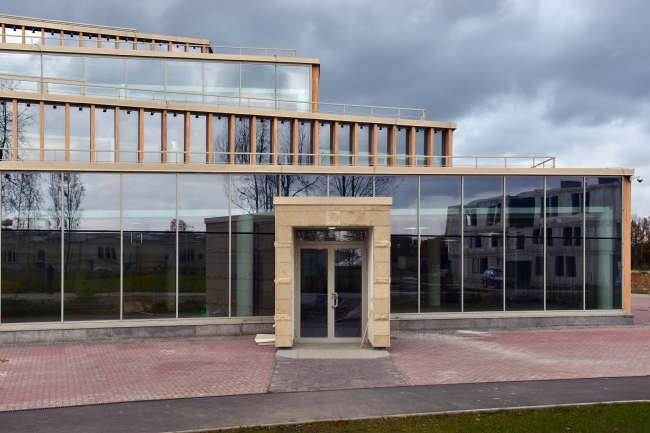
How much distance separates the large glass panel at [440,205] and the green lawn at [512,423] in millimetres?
10179

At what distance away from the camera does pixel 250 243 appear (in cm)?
1805

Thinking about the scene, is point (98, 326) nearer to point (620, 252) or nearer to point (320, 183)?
point (320, 183)

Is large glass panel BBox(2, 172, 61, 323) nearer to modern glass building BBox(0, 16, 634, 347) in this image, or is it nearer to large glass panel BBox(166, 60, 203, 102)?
modern glass building BBox(0, 16, 634, 347)

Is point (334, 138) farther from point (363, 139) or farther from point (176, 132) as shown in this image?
point (176, 132)

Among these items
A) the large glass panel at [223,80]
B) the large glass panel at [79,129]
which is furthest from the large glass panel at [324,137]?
the large glass panel at [79,129]

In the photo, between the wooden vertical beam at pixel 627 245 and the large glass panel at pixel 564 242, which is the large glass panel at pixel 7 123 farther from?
the wooden vertical beam at pixel 627 245

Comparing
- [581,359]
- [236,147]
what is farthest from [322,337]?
[236,147]

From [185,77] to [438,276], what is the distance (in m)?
22.6

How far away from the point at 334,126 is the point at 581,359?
83.6 feet

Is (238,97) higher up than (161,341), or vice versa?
(238,97)

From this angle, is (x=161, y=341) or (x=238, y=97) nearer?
(x=161, y=341)

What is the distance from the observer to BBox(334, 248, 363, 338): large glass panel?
15586 mm

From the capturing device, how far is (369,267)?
15359 millimetres

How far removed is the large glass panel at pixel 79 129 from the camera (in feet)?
105
